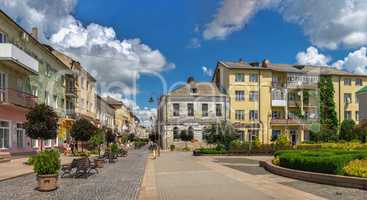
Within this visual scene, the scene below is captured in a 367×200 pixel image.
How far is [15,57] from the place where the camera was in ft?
88.3

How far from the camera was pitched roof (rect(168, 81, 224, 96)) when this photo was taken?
57812 mm

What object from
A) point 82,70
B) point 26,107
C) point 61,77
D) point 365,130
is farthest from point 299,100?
point 26,107

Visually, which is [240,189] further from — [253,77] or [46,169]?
[253,77]

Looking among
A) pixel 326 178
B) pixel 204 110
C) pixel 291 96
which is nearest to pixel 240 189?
pixel 326 178

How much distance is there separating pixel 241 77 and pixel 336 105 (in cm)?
1633

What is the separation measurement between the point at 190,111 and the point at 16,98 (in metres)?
31.1

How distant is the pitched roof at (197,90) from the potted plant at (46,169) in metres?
44.4

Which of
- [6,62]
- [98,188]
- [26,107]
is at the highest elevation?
[6,62]

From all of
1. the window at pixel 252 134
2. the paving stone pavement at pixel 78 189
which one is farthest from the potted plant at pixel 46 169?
the window at pixel 252 134

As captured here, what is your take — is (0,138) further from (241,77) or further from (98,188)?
(241,77)

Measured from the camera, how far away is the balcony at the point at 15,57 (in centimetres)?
2617

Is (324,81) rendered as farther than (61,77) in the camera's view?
Yes

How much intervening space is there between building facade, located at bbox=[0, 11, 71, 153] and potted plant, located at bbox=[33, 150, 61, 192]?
1537cm

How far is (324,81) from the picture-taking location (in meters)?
62.3
